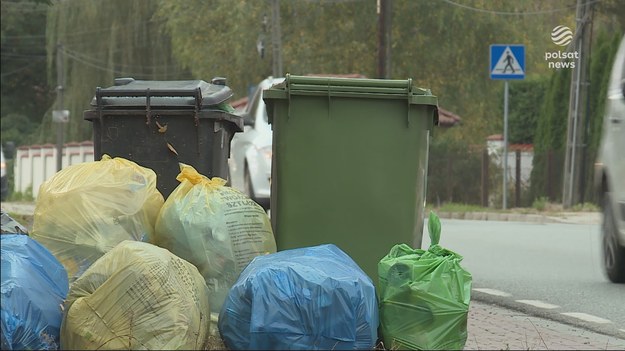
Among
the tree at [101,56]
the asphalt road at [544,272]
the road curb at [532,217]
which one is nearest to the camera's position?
the asphalt road at [544,272]

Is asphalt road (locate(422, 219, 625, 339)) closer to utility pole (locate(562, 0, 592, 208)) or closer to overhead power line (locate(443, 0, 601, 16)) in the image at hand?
overhead power line (locate(443, 0, 601, 16))

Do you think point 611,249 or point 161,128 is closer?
point 161,128

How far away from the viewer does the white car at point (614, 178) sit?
9.16 meters

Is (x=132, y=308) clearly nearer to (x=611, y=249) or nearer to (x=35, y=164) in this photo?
(x=611, y=249)

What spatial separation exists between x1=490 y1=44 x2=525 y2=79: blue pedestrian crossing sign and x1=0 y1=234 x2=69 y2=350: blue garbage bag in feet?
53.8

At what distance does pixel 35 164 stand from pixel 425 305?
43.6 metres

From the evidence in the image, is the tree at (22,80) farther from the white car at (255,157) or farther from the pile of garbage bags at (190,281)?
the pile of garbage bags at (190,281)

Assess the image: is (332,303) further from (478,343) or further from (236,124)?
(236,124)

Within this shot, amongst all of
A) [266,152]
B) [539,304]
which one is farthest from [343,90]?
[266,152]

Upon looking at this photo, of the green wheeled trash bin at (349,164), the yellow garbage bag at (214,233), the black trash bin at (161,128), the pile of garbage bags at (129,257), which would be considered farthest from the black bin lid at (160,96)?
the yellow garbage bag at (214,233)

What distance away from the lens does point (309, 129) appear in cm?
678

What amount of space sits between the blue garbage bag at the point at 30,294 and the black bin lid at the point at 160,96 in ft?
6.30

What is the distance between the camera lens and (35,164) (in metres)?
47.7

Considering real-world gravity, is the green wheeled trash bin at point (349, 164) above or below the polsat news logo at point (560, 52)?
below
